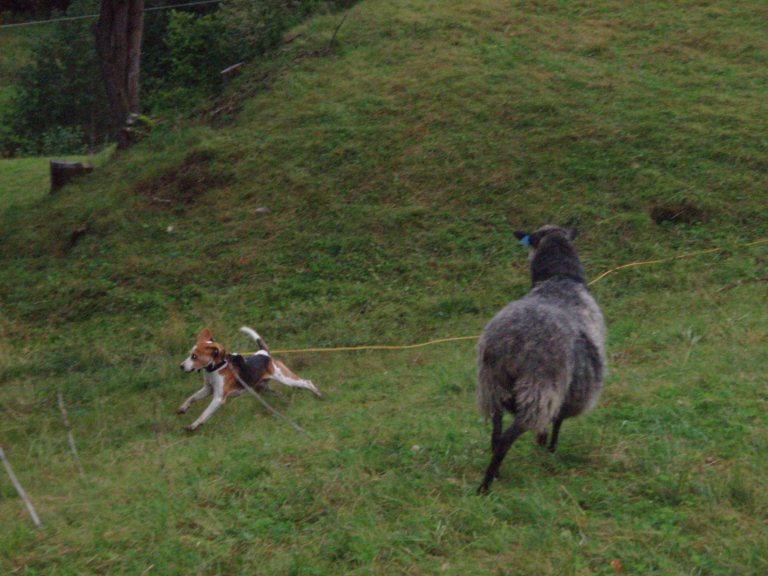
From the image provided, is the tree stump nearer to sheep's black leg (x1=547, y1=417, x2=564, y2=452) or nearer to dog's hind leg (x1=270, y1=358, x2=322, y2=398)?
dog's hind leg (x1=270, y1=358, x2=322, y2=398)

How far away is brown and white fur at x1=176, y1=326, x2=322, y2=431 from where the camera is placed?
8977 mm

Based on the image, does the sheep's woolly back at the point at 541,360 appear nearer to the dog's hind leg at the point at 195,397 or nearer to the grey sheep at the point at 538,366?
the grey sheep at the point at 538,366

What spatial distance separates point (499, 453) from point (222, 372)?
13.5 feet

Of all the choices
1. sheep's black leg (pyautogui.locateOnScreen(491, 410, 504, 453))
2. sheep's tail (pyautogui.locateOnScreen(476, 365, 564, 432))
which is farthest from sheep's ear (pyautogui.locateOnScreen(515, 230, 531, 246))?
sheep's black leg (pyautogui.locateOnScreen(491, 410, 504, 453))

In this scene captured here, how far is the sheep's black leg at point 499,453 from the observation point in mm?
5684

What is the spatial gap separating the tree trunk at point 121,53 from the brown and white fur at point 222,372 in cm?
926

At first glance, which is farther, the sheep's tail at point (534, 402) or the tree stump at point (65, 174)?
the tree stump at point (65, 174)

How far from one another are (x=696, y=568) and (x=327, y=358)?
256 inches

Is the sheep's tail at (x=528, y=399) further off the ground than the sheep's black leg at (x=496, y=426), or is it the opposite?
the sheep's tail at (x=528, y=399)

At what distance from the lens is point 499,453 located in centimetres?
568

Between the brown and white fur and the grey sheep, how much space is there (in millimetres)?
3530

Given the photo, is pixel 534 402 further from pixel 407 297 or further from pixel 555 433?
pixel 407 297

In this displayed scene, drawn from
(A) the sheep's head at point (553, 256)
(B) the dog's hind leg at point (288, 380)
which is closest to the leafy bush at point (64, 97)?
(B) the dog's hind leg at point (288, 380)

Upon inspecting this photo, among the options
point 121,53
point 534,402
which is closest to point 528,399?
point 534,402
